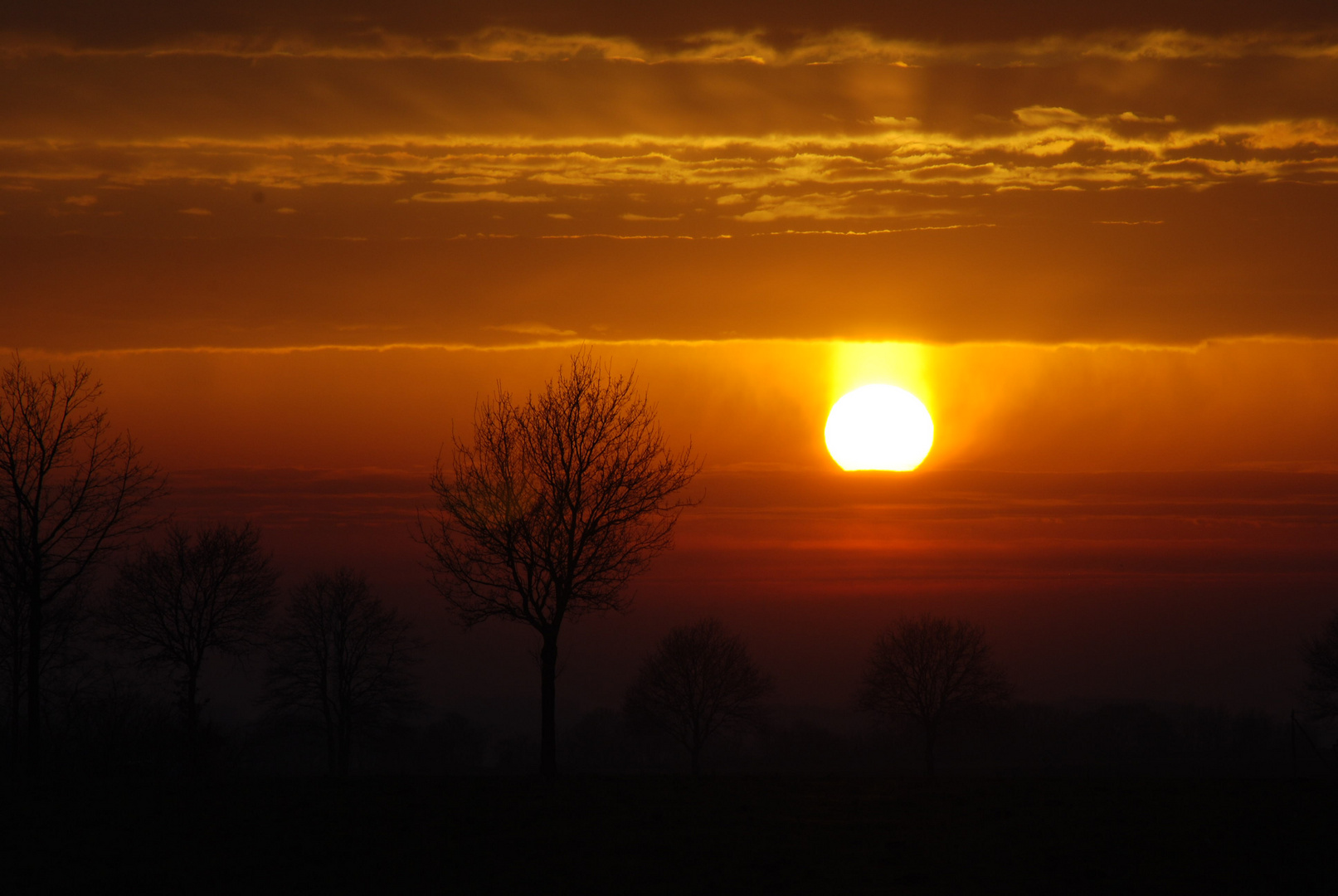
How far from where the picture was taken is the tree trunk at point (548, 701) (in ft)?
88.5

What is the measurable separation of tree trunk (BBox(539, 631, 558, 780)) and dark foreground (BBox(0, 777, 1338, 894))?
4.94 metres

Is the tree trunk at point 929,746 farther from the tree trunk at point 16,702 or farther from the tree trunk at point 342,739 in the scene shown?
the tree trunk at point 16,702

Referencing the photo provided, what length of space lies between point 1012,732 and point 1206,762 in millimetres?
25733

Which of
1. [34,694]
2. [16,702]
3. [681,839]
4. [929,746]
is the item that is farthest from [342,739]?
[681,839]

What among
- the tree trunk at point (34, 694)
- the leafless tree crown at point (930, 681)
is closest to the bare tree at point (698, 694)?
the leafless tree crown at point (930, 681)

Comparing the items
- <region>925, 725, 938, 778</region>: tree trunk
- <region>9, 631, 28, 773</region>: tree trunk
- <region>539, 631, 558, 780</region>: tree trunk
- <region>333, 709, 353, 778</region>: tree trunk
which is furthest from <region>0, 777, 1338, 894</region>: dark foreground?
<region>925, 725, 938, 778</region>: tree trunk

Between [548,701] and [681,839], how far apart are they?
1078 cm

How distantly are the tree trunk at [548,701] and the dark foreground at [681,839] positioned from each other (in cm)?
494

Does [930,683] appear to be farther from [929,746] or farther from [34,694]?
[34,694]

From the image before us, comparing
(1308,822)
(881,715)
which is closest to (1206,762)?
(881,715)

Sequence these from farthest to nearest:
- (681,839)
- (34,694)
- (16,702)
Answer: (16,702), (34,694), (681,839)

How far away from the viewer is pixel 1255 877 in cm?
1528

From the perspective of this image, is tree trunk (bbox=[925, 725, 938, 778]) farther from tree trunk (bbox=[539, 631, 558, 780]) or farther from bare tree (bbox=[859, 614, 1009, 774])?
tree trunk (bbox=[539, 631, 558, 780])

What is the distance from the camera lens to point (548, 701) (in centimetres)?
2794
